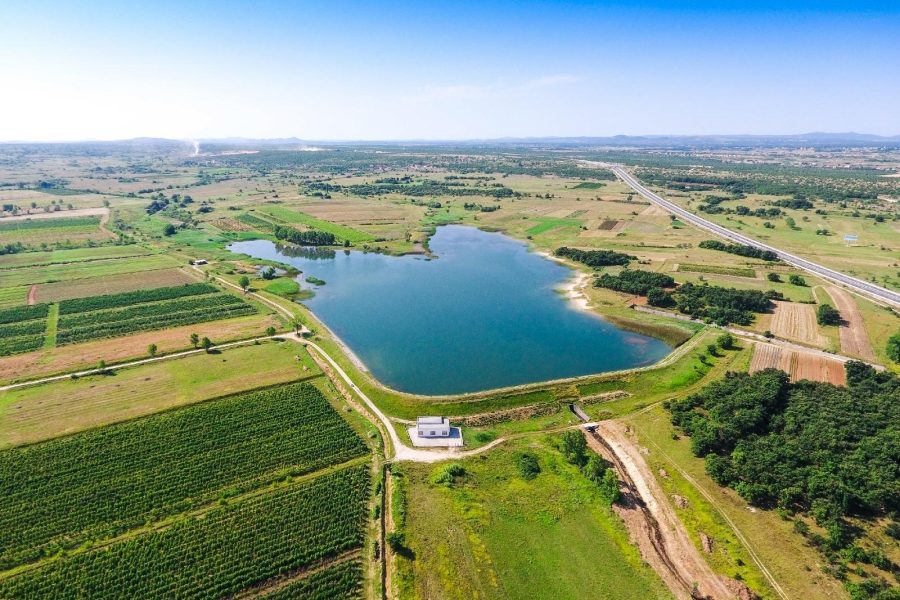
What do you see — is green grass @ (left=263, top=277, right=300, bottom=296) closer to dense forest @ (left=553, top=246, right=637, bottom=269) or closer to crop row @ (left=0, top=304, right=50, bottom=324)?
crop row @ (left=0, top=304, right=50, bottom=324)

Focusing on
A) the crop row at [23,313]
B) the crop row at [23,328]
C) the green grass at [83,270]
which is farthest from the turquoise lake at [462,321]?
the crop row at [23,313]

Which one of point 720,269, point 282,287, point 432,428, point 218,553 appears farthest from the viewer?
point 720,269

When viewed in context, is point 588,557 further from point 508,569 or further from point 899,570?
point 899,570

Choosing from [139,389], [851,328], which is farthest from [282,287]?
[851,328]

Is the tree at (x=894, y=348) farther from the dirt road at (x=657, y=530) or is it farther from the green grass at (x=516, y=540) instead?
the green grass at (x=516, y=540)

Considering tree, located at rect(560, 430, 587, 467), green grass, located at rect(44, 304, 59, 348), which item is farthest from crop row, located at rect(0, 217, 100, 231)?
tree, located at rect(560, 430, 587, 467)

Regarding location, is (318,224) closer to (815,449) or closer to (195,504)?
(195,504)

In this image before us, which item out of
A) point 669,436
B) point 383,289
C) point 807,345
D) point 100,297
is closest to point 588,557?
point 669,436
